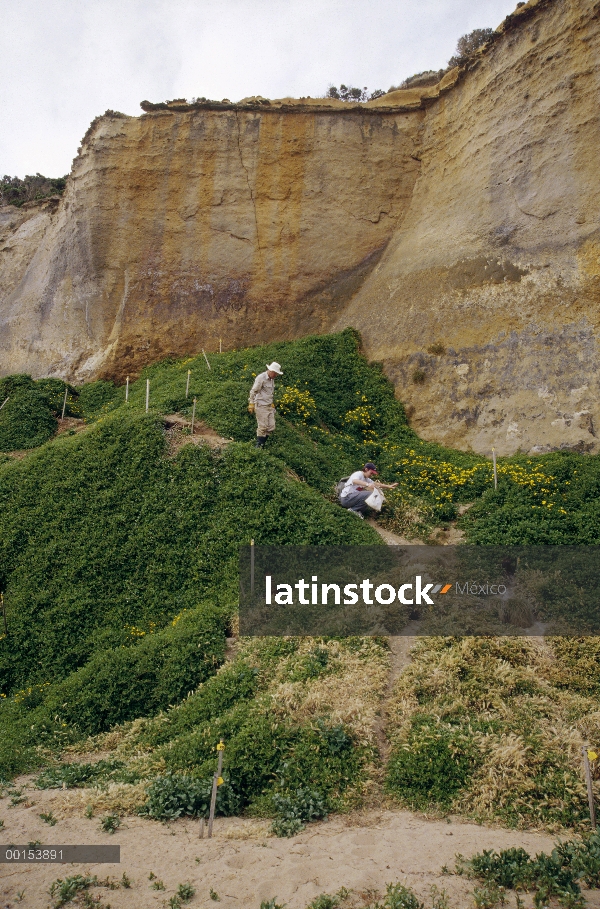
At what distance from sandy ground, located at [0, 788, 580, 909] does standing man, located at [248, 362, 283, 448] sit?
25.5 ft

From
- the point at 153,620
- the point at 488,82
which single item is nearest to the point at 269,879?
the point at 153,620

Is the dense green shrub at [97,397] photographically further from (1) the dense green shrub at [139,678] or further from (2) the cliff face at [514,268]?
(1) the dense green shrub at [139,678]

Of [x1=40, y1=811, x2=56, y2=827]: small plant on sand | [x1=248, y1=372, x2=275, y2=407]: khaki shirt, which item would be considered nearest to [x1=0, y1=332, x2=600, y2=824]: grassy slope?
[x1=248, y1=372, x2=275, y2=407]: khaki shirt

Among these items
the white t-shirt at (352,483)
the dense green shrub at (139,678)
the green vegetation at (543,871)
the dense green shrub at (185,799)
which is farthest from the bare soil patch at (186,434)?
the green vegetation at (543,871)

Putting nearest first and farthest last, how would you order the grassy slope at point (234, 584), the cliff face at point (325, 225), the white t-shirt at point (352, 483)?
the grassy slope at point (234, 584) → the white t-shirt at point (352, 483) → the cliff face at point (325, 225)

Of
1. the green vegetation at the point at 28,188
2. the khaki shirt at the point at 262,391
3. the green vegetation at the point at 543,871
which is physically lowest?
the green vegetation at the point at 543,871

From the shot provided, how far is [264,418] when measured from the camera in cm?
1282

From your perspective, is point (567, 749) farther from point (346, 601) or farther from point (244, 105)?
point (244, 105)

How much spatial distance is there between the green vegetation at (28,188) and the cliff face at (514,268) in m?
16.4

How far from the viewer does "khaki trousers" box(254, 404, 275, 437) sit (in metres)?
12.8

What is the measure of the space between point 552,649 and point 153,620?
5.67 metres

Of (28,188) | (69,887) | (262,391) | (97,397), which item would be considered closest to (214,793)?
(69,887)

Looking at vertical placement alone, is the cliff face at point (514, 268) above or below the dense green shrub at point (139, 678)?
above

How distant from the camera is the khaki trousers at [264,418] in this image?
12.8 metres
